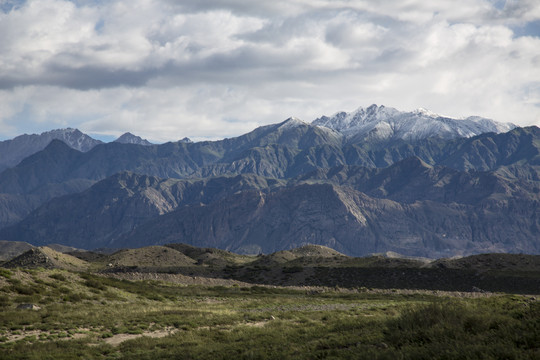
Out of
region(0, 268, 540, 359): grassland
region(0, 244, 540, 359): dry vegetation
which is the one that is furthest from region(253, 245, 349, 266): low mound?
region(0, 268, 540, 359): grassland

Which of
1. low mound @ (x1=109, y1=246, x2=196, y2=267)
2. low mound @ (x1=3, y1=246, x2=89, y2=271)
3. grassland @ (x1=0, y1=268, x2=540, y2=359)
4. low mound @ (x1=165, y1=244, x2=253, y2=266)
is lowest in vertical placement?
low mound @ (x1=165, y1=244, x2=253, y2=266)

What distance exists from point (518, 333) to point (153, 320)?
76.6ft

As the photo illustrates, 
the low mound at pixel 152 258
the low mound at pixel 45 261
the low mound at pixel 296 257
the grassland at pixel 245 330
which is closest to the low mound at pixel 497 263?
the low mound at pixel 296 257

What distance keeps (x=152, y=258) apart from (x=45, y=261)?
3485 cm

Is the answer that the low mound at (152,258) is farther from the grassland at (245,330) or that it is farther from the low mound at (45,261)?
the grassland at (245,330)

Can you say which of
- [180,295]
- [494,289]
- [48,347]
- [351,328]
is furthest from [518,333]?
[494,289]

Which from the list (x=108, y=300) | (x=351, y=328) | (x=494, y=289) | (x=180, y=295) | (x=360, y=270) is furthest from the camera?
(x=360, y=270)

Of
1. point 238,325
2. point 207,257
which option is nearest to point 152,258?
point 207,257

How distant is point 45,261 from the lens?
8844cm

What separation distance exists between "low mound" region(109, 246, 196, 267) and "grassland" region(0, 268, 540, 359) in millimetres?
69947

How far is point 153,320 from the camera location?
34.6 m

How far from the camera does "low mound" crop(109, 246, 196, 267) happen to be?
383 ft

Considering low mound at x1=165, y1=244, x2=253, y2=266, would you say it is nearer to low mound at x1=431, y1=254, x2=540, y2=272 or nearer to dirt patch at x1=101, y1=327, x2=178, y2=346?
low mound at x1=431, y1=254, x2=540, y2=272

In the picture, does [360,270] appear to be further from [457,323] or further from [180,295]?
[457,323]
